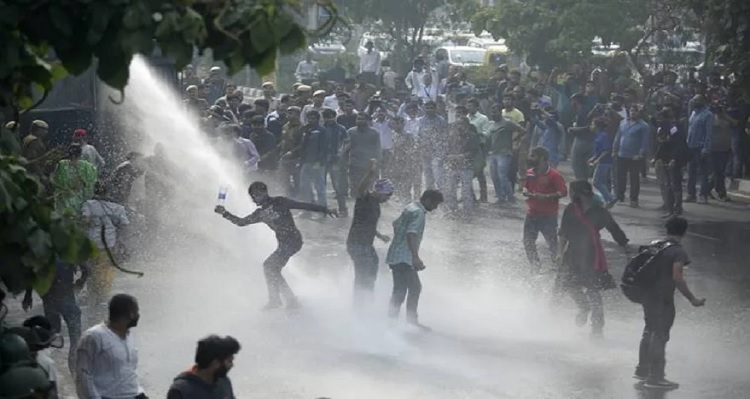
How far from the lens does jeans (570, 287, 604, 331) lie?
14.1 m

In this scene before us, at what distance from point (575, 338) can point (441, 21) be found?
27.5 metres

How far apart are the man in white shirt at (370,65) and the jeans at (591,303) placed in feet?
70.5

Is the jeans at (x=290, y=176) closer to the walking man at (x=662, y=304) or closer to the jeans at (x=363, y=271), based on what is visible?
the jeans at (x=363, y=271)

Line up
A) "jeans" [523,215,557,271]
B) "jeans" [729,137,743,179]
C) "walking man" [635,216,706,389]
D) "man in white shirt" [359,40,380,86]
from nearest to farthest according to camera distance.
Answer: "walking man" [635,216,706,389]
"jeans" [523,215,557,271]
"jeans" [729,137,743,179]
"man in white shirt" [359,40,380,86]

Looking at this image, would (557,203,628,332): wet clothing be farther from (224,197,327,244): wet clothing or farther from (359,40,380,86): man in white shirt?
(359,40,380,86): man in white shirt

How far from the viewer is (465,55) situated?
4188cm

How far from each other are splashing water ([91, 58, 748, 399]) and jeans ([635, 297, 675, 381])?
405 mm

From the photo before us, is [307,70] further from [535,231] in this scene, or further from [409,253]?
[409,253]

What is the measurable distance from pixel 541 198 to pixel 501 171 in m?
6.64

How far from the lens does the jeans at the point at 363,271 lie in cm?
1491

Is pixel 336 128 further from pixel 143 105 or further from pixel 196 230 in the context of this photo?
pixel 196 230

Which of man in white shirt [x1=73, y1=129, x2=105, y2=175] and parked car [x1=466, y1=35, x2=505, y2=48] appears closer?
man in white shirt [x1=73, y1=129, x2=105, y2=175]

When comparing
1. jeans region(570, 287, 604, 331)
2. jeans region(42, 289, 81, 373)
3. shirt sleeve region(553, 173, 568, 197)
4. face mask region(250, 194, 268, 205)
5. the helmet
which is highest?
the helmet

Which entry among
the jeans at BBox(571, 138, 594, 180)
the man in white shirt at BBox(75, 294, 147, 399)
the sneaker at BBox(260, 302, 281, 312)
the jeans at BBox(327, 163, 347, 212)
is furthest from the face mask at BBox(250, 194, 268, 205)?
the jeans at BBox(571, 138, 594, 180)
